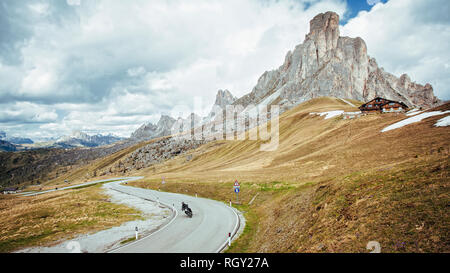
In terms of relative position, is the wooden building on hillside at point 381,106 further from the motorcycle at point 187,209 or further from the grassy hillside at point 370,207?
the motorcycle at point 187,209

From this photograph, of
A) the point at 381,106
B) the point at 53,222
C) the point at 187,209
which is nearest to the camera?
the point at 53,222

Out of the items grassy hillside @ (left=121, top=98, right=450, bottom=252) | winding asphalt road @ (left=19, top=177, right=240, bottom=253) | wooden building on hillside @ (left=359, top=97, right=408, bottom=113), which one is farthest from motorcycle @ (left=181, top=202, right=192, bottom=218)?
wooden building on hillside @ (left=359, top=97, right=408, bottom=113)

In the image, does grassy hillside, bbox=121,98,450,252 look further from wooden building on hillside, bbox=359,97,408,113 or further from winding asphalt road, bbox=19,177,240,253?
wooden building on hillside, bbox=359,97,408,113

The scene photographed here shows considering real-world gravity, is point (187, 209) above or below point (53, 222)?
above

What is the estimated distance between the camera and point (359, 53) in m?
197

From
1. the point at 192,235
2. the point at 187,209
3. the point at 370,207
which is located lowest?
the point at 192,235

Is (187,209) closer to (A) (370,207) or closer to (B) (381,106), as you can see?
(A) (370,207)

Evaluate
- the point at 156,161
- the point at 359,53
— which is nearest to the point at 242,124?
the point at 156,161

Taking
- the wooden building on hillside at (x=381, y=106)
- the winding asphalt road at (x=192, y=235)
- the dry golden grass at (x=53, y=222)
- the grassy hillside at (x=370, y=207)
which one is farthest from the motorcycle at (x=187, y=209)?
the wooden building on hillside at (x=381, y=106)

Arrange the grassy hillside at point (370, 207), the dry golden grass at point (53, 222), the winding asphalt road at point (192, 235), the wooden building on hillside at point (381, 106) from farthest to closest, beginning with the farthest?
the wooden building on hillside at point (381, 106) → the dry golden grass at point (53, 222) → the winding asphalt road at point (192, 235) → the grassy hillside at point (370, 207)

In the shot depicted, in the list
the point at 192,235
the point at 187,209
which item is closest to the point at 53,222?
the point at 187,209

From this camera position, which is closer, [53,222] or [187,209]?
[53,222]

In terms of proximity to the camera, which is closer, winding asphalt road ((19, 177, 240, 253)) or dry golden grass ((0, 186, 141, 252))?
winding asphalt road ((19, 177, 240, 253))
